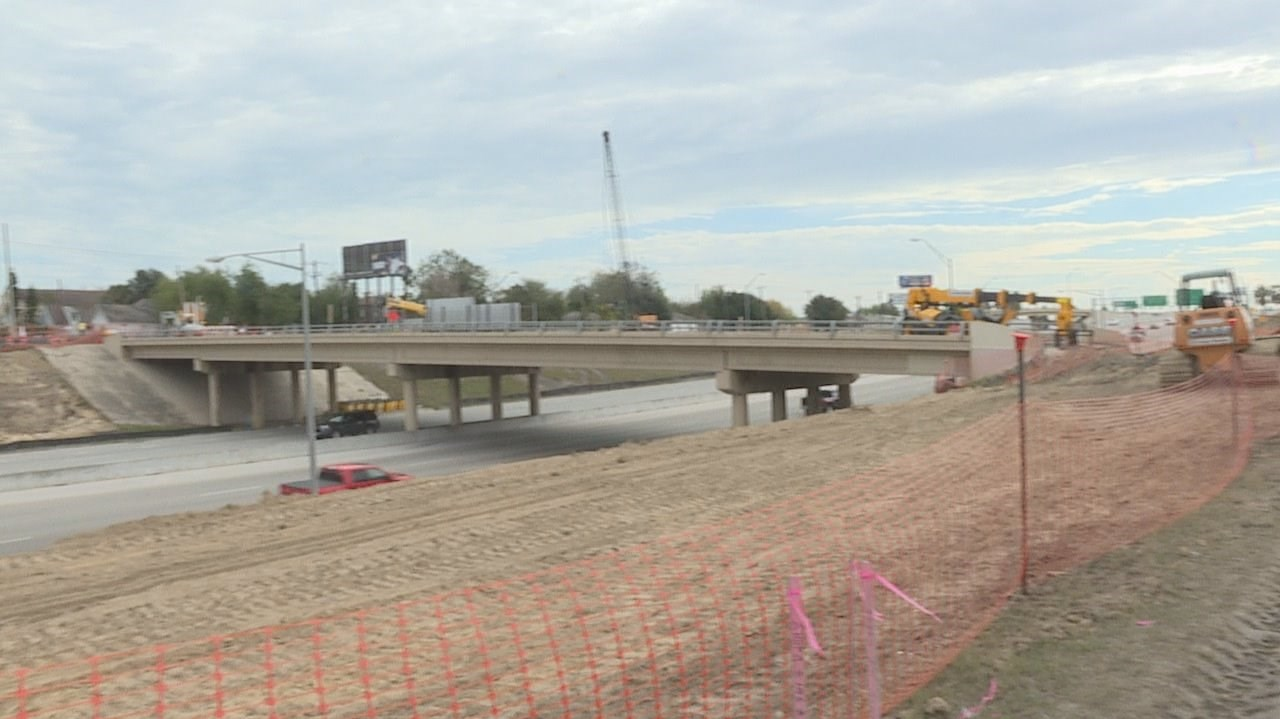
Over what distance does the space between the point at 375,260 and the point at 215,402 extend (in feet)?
208

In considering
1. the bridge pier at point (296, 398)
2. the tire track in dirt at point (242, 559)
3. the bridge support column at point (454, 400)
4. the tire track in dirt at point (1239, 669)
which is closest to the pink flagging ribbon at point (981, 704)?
the tire track in dirt at point (1239, 669)

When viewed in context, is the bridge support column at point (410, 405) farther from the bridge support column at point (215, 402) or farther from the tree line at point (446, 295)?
the tree line at point (446, 295)

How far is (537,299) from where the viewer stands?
152 meters

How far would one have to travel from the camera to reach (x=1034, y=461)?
15.7 m

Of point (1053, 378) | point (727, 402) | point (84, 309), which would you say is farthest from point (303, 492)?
point (84, 309)

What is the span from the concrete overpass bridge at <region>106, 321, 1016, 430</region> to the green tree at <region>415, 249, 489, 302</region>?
263 feet

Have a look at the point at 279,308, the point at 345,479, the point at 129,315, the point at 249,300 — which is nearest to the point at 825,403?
the point at 345,479

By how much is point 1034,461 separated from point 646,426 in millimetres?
42282

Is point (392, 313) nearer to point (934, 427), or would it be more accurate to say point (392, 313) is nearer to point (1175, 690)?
point (934, 427)

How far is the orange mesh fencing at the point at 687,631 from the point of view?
23.7 feet

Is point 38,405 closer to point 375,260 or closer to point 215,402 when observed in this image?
point 215,402

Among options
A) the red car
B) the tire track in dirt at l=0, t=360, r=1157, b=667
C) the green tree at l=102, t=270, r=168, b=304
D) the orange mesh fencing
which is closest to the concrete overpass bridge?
the tire track in dirt at l=0, t=360, r=1157, b=667

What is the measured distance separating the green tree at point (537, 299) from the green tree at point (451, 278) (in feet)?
17.7

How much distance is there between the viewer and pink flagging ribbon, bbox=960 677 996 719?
6551 mm
